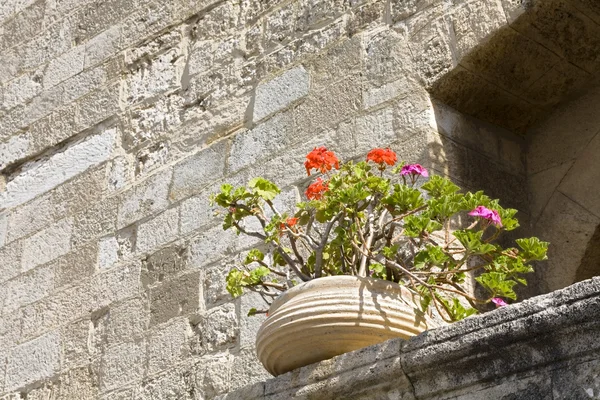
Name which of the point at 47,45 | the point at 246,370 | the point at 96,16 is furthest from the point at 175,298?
the point at 47,45

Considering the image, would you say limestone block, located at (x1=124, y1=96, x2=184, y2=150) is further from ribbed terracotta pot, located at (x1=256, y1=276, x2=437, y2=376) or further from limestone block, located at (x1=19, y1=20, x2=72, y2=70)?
ribbed terracotta pot, located at (x1=256, y1=276, x2=437, y2=376)

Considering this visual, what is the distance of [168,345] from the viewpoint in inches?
158

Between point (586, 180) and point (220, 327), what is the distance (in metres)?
1.32

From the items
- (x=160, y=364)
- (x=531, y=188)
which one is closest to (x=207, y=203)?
(x=160, y=364)

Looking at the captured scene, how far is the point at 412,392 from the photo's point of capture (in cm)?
241

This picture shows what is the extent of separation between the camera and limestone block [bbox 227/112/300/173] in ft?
13.3

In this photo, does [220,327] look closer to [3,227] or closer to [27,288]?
[27,288]

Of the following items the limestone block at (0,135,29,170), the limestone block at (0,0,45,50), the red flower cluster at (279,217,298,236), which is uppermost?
the limestone block at (0,0,45,50)

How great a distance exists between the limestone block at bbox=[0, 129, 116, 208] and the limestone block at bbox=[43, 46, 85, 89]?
1.42ft

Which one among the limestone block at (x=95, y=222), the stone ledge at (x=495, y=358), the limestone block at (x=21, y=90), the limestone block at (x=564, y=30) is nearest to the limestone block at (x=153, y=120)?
the limestone block at (x=95, y=222)

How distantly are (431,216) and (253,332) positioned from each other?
113 cm

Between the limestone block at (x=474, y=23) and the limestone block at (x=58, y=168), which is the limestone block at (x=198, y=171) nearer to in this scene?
the limestone block at (x=58, y=168)

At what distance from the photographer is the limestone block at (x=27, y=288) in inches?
185

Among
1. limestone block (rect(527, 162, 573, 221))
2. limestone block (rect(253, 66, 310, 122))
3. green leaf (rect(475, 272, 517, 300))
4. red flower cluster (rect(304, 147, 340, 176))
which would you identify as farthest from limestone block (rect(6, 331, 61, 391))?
green leaf (rect(475, 272, 517, 300))
